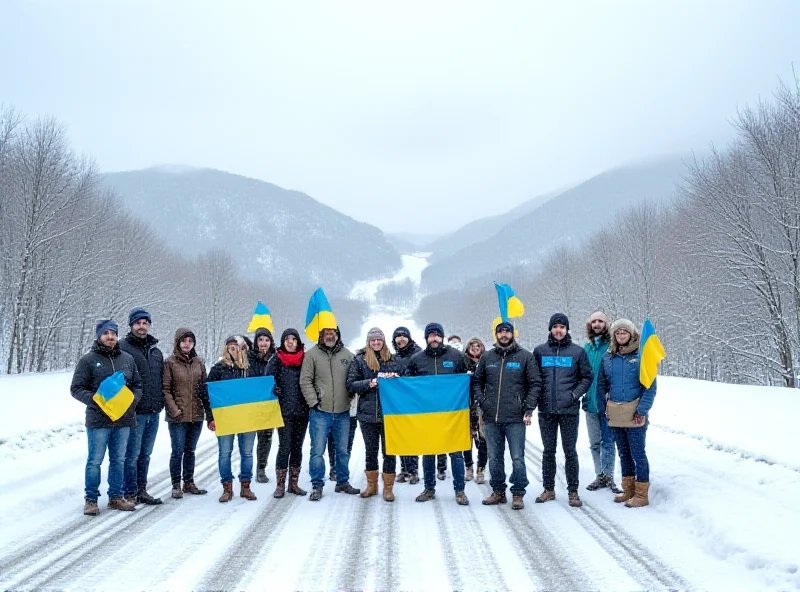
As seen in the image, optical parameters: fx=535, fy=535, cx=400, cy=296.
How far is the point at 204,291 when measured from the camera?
51125mm

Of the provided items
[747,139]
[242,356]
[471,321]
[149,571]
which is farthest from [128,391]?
[471,321]

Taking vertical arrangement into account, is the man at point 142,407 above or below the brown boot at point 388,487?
above

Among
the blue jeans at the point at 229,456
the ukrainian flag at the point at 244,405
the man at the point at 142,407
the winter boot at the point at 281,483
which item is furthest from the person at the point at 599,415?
the man at the point at 142,407

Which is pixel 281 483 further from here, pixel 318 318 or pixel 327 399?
pixel 318 318

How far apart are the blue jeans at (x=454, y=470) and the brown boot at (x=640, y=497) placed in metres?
2.13

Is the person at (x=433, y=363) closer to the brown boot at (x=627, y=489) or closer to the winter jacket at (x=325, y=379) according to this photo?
the winter jacket at (x=325, y=379)

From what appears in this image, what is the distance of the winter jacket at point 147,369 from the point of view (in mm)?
7223

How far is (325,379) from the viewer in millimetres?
7672

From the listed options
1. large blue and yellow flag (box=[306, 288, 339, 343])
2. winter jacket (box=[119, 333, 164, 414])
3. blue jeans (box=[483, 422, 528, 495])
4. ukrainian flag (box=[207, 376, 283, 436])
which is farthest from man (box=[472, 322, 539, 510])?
winter jacket (box=[119, 333, 164, 414])

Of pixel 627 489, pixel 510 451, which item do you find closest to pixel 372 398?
pixel 510 451

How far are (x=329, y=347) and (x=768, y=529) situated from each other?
219 inches

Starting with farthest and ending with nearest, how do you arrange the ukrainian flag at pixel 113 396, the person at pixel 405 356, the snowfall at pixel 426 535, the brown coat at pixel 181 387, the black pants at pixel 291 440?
the person at pixel 405 356 → the black pants at pixel 291 440 → the brown coat at pixel 181 387 → the ukrainian flag at pixel 113 396 → the snowfall at pixel 426 535

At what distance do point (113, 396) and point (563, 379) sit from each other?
18.8ft

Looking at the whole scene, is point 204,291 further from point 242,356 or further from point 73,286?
point 242,356
